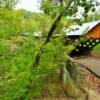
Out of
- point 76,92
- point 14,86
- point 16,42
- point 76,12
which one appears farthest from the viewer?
point 76,92

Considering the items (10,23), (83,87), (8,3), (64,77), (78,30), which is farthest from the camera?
(78,30)

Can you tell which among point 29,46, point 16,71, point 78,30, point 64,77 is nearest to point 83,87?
point 64,77

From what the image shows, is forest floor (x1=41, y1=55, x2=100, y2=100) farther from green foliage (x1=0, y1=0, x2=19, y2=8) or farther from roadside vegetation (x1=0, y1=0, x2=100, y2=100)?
A: green foliage (x1=0, y1=0, x2=19, y2=8)

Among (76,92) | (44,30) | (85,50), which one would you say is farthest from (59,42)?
(85,50)

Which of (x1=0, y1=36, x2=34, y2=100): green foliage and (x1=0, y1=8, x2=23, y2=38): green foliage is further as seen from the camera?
(x1=0, y1=8, x2=23, y2=38): green foliage

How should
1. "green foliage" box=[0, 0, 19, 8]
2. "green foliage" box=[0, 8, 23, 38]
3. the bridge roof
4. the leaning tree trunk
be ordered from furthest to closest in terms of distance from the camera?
1. "green foliage" box=[0, 8, 23, 38]
2. "green foliage" box=[0, 0, 19, 8]
3. the bridge roof
4. the leaning tree trunk

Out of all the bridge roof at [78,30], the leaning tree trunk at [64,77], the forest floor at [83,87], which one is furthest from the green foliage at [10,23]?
the forest floor at [83,87]

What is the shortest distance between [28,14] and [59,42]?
206 centimetres

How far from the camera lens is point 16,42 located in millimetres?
8484

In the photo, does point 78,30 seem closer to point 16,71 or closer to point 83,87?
point 83,87

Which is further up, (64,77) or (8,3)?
(8,3)

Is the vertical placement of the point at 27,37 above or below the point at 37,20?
below

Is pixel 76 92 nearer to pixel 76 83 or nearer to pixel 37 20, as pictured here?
pixel 76 83

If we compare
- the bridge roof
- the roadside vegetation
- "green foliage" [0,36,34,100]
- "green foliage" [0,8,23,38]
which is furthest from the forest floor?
"green foliage" [0,8,23,38]
